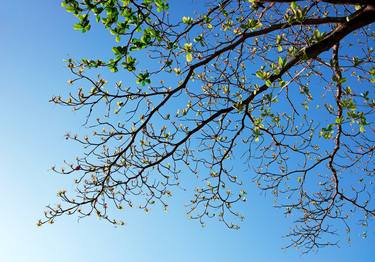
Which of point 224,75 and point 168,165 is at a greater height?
point 224,75

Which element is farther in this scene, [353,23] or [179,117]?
[179,117]

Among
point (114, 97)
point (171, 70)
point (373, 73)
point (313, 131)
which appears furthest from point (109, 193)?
point (373, 73)

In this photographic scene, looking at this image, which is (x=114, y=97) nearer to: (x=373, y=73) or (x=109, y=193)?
(x=109, y=193)

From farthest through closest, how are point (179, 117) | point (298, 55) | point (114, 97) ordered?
point (179, 117), point (114, 97), point (298, 55)

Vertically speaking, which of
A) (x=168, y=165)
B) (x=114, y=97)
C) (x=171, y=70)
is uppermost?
(x=171, y=70)

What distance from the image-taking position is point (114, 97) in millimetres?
6836

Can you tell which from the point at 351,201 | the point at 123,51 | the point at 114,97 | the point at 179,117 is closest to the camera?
the point at 123,51

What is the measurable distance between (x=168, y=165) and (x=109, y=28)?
9.90 ft

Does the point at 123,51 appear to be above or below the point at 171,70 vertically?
below

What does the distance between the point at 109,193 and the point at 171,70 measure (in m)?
2.65

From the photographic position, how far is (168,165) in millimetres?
7691

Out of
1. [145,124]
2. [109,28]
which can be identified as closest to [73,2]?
[109,28]

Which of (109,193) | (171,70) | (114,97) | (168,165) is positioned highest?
(171,70)

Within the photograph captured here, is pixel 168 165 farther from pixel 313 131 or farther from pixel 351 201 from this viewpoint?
pixel 351 201
